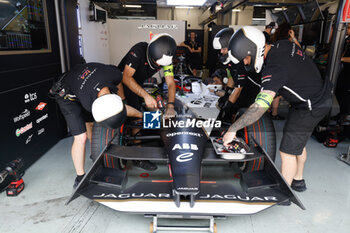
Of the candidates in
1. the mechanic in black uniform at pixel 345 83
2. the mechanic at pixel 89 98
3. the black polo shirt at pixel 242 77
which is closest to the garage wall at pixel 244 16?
the mechanic in black uniform at pixel 345 83

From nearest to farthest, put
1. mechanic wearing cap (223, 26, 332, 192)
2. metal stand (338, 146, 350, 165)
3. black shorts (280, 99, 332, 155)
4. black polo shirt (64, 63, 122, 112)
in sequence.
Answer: mechanic wearing cap (223, 26, 332, 192), black polo shirt (64, 63, 122, 112), black shorts (280, 99, 332, 155), metal stand (338, 146, 350, 165)

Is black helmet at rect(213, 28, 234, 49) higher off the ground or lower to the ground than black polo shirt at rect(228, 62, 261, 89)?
higher

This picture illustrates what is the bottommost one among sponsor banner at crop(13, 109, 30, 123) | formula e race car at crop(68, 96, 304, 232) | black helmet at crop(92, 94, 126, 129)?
formula e race car at crop(68, 96, 304, 232)

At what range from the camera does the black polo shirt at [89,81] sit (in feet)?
6.79

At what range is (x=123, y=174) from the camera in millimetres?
2066

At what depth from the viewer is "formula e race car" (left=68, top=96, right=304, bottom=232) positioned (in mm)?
1694

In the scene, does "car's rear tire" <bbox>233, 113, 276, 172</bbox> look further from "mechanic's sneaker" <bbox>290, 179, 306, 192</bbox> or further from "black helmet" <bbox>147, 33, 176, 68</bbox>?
"black helmet" <bbox>147, 33, 176, 68</bbox>

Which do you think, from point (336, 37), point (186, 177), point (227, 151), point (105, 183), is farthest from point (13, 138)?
point (336, 37)

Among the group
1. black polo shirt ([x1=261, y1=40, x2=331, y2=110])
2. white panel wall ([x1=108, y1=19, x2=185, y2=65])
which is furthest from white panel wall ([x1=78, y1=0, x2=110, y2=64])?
black polo shirt ([x1=261, y1=40, x2=331, y2=110])

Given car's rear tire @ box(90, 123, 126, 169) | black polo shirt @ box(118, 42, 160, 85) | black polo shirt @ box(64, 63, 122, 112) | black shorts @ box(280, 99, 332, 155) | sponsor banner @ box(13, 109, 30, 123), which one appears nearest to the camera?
black polo shirt @ box(64, 63, 122, 112)

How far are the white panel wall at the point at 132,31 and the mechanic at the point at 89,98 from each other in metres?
6.01

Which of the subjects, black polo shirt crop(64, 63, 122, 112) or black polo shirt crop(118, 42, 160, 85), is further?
black polo shirt crop(118, 42, 160, 85)

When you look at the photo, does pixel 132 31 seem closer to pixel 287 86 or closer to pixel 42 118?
pixel 42 118

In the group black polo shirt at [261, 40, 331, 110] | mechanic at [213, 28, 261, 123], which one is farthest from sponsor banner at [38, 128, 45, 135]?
black polo shirt at [261, 40, 331, 110]
